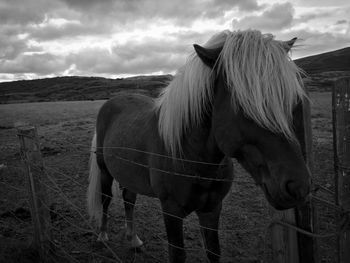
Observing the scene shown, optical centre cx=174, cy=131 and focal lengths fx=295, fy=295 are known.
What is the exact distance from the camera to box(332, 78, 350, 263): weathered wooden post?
1633 mm

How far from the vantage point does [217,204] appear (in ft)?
8.84

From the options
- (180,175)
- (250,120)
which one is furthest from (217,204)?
(250,120)

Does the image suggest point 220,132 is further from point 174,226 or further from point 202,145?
point 174,226

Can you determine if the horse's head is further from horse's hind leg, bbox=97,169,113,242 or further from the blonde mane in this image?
horse's hind leg, bbox=97,169,113,242

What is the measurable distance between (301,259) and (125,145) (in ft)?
7.26

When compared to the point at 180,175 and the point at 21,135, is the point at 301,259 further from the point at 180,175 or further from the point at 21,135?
the point at 21,135

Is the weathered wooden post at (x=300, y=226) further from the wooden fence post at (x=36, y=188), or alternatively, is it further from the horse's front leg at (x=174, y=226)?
the wooden fence post at (x=36, y=188)

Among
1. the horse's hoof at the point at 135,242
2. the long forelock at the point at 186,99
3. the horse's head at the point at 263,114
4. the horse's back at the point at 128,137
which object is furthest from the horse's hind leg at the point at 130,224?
the horse's head at the point at 263,114

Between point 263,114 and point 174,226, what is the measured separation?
146cm

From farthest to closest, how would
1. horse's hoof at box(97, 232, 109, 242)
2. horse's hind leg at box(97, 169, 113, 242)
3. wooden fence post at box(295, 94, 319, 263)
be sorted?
horse's hind leg at box(97, 169, 113, 242), horse's hoof at box(97, 232, 109, 242), wooden fence post at box(295, 94, 319, 263)

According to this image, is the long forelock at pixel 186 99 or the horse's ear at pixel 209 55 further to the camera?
the long forelock at pixel 186 99

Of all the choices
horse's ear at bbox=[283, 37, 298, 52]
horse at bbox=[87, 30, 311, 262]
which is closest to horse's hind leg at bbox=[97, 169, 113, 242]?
horse at bbox=[87, 30, 311, 262]

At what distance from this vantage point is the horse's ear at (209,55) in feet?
6.26

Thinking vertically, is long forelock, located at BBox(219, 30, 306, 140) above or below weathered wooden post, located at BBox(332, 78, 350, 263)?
above
